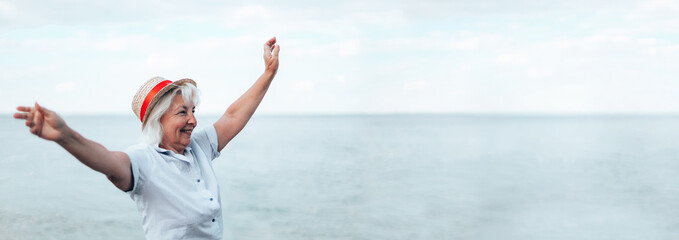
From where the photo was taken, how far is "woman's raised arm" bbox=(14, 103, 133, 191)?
1.53m

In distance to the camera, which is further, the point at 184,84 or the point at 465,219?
the point at 465,219

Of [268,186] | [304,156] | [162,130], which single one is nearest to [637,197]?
[268,186]

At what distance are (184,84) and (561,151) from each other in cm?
2415

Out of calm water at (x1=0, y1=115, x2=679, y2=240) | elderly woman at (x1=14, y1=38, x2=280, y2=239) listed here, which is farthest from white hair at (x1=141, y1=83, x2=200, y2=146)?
calm water at (x1=0, y1=115, x2=679, y2=240)

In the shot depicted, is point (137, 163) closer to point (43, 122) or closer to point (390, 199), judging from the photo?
point (43, 122)

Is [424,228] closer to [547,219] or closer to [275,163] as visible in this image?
[547,219]

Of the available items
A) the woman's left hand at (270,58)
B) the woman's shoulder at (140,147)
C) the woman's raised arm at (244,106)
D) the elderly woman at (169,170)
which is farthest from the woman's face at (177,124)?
the woman's left hand at (270,58)

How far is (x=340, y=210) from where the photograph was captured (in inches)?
449

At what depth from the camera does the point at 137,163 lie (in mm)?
1881

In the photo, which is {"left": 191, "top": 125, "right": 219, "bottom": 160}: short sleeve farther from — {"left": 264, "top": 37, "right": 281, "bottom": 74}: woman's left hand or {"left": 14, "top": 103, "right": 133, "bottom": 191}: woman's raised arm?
{"left": 14, "top": 103, "right": 133, "bottom": 191}: woman's raised arm

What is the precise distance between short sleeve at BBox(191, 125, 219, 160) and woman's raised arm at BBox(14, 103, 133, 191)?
21.8 inches

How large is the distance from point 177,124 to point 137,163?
0.25 meters

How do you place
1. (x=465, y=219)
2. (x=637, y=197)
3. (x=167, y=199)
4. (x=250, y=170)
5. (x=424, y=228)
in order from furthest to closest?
(x=250, y=170) < (x=637, y=197) < (x=465, y=219) < (x=424, y=228) < (x=167, y=199)

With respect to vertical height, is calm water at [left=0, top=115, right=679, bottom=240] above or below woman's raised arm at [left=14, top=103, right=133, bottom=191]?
below
